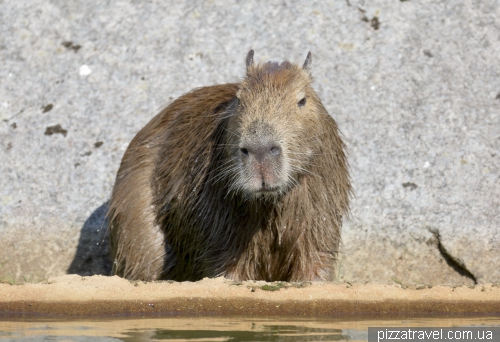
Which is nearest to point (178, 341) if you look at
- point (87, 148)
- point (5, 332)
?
point (5, 332)

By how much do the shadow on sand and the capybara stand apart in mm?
720

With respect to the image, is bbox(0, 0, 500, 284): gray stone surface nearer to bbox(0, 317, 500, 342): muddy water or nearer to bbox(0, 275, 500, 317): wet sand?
bbox(0, 275, 500, 317): wet sand

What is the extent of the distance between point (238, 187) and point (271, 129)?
1.52 feet

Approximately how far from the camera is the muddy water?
14.4 feet

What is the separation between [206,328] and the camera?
15.0 feet

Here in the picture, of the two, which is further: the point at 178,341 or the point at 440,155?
the point at 440,155

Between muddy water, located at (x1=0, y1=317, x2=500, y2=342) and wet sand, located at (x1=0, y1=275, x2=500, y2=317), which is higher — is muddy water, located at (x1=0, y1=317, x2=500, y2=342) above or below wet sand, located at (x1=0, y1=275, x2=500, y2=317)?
below

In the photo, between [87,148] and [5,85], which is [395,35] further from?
[5,85]

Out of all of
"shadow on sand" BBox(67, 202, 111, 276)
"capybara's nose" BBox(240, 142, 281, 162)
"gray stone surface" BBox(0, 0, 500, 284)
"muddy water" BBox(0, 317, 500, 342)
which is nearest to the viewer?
"muddy water" BBox(0, 317, 500, 342)

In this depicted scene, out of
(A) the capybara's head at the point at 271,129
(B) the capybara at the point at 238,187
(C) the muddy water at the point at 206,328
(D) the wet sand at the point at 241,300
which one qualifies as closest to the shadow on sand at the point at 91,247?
(B) the capybara at the point at 238,187

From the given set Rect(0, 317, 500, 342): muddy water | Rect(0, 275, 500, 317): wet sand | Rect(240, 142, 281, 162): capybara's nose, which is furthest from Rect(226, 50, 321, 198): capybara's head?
Rect(0, 317, 500, 342): muddy water

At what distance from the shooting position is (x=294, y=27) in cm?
880

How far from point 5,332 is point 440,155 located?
4.68 metres

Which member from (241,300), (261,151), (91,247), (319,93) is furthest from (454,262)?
(91,247)
